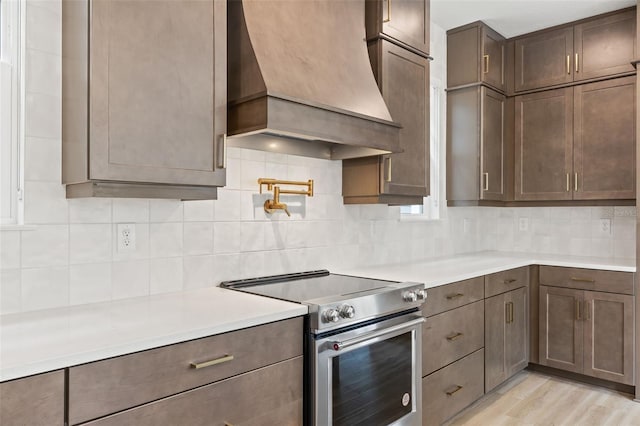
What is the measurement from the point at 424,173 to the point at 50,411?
245 cm

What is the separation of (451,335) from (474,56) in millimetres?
2367

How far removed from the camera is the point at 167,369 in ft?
4.52

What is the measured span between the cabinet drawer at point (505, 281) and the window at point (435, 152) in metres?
0.78

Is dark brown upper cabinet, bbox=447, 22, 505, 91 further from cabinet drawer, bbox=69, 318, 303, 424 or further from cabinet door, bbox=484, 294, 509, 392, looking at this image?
cabinet drawer, bbox=69, 318, 303, 424

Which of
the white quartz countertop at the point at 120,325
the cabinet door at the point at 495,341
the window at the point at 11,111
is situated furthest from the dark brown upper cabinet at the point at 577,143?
the window at the point at 11,111

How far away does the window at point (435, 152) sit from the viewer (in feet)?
12.5

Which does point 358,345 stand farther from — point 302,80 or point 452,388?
point 302,80

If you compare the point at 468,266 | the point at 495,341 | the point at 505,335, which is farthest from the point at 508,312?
the point at 468,266

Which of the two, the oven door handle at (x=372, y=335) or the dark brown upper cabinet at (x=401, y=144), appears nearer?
the oven door handle at (x=372, y=335)

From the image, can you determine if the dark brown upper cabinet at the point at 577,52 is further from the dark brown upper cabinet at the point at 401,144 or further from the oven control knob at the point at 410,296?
the oven control knob at the point at 410,296

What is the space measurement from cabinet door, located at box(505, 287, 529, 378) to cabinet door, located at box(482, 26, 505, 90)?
1.78m

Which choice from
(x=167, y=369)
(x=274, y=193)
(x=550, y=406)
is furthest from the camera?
(x=550, y=406)

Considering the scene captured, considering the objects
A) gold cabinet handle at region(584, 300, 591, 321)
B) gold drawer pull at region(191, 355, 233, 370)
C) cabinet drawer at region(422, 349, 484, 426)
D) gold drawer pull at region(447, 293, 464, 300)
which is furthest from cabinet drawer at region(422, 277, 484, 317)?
gold drawer pull at region(191, 355, 233, 370)

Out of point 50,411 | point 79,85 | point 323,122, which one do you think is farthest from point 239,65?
point 50,411
